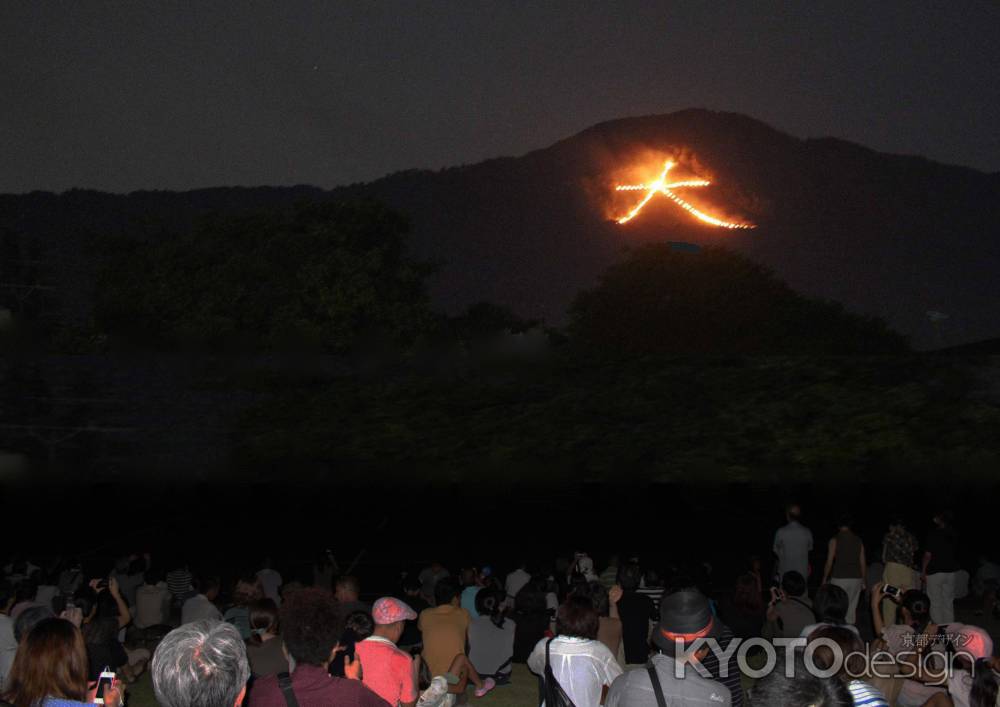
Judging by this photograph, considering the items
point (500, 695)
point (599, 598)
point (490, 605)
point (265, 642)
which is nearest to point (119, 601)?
point (265, 642)

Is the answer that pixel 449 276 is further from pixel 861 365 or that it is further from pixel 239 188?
pixel 861 365

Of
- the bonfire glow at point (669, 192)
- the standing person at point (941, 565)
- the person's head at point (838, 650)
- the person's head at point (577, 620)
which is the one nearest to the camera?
the person's head at point (838, 650)

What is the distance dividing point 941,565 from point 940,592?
→ 34cm

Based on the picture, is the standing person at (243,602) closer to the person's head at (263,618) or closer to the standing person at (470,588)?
the person's head at (263,618)

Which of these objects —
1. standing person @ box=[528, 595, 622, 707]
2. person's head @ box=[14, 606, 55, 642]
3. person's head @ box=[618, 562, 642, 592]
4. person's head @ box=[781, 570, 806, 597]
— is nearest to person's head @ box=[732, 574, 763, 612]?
person's head @ box=[781, 570, 806, 597]

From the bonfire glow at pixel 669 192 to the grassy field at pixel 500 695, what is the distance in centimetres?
6035

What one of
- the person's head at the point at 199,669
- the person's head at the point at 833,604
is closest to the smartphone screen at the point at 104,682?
the person's head at the point at 199,669

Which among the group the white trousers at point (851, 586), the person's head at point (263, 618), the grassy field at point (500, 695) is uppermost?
the person's head at point (263, 618)

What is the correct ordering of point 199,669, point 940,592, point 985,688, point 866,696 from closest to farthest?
point 199,669
point 866,696
point 985,688
point 940,592

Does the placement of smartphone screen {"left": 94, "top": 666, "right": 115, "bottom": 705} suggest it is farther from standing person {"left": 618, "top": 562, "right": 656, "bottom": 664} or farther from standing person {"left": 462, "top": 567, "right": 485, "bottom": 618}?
standing person {"left": 618, "top": 562, "right": 656, "bottom": 664}

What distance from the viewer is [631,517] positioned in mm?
20469

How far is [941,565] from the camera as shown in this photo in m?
10.5

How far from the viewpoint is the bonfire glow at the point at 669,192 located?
68812 mm

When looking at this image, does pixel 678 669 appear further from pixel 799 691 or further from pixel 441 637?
pixel 441 637
